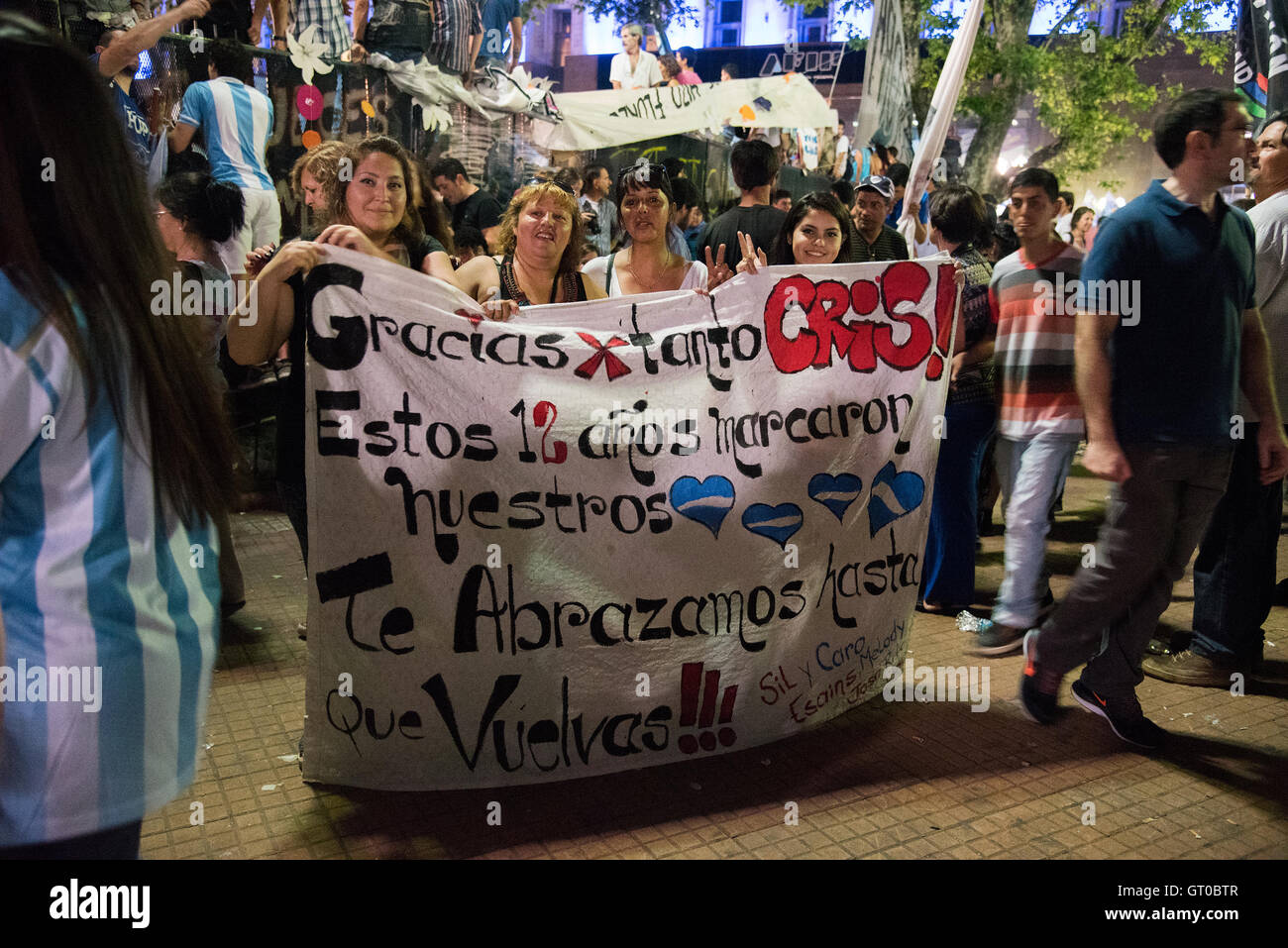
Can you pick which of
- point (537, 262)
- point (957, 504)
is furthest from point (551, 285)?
point (957, 504)

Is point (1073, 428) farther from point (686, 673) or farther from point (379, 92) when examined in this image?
point (379, 92)

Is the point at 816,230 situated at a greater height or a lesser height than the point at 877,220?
lesser

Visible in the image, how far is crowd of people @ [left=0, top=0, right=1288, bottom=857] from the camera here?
1516 mm

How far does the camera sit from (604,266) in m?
4.85

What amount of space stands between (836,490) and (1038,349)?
4.79 feet

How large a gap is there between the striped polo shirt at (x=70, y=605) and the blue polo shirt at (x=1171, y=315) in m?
3.02

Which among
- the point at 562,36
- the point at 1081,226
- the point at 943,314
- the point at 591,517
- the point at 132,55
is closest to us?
the point at 591,517

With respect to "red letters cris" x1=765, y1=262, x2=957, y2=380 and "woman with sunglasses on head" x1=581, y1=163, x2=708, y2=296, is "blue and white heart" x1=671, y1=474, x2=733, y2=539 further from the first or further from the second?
"woman with sunglasses on head" x1=581, y1=163, x2=708, y2=296

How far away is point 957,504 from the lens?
17.0ft

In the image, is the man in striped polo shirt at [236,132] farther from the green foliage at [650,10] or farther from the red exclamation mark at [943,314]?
the green foliage at [650,10]

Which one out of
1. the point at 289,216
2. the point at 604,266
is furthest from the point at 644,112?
the point at 604,266

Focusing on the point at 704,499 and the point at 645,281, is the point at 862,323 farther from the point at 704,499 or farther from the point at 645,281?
the point at 645,281

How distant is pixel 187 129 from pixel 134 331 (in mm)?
5815

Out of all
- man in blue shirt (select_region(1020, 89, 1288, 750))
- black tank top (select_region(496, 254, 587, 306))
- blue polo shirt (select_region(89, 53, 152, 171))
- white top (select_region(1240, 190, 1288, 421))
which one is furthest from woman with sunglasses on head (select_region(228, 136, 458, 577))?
white top (select_region(1240, 190, 1288, 421))
